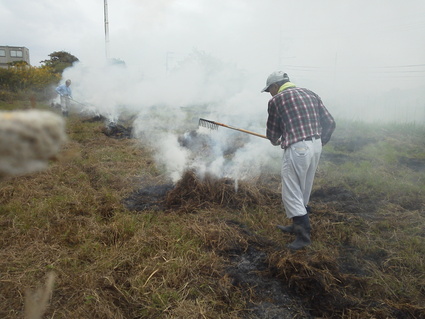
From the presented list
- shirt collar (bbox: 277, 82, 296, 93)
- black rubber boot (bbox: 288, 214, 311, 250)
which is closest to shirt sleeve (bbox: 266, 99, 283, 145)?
shirt collar (bbox: 277, 82, 296, 93)

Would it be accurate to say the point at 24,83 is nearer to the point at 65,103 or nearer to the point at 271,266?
the point at 65,103

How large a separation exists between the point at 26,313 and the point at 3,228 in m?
1.66

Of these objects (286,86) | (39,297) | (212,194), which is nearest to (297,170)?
(286,86)

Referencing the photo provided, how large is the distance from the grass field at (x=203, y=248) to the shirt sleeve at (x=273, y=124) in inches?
44.5

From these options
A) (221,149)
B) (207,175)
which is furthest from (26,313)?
(221,149)

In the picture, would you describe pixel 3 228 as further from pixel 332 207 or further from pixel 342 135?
pixel 342 135

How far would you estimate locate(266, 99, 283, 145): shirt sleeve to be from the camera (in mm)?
3419

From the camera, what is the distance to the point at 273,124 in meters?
3.52

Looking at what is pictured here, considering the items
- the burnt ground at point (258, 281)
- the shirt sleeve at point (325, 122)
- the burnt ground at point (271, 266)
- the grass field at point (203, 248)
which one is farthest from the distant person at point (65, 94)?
the shirt sleeve at point (325, 122)

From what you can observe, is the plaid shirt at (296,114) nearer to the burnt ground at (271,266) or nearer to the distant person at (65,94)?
the burnt ground at (271,266)

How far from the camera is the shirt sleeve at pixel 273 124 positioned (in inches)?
135

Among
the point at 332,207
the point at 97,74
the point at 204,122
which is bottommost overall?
the point at 332,207

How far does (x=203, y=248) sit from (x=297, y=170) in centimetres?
130

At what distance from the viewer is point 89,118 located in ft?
40.0
